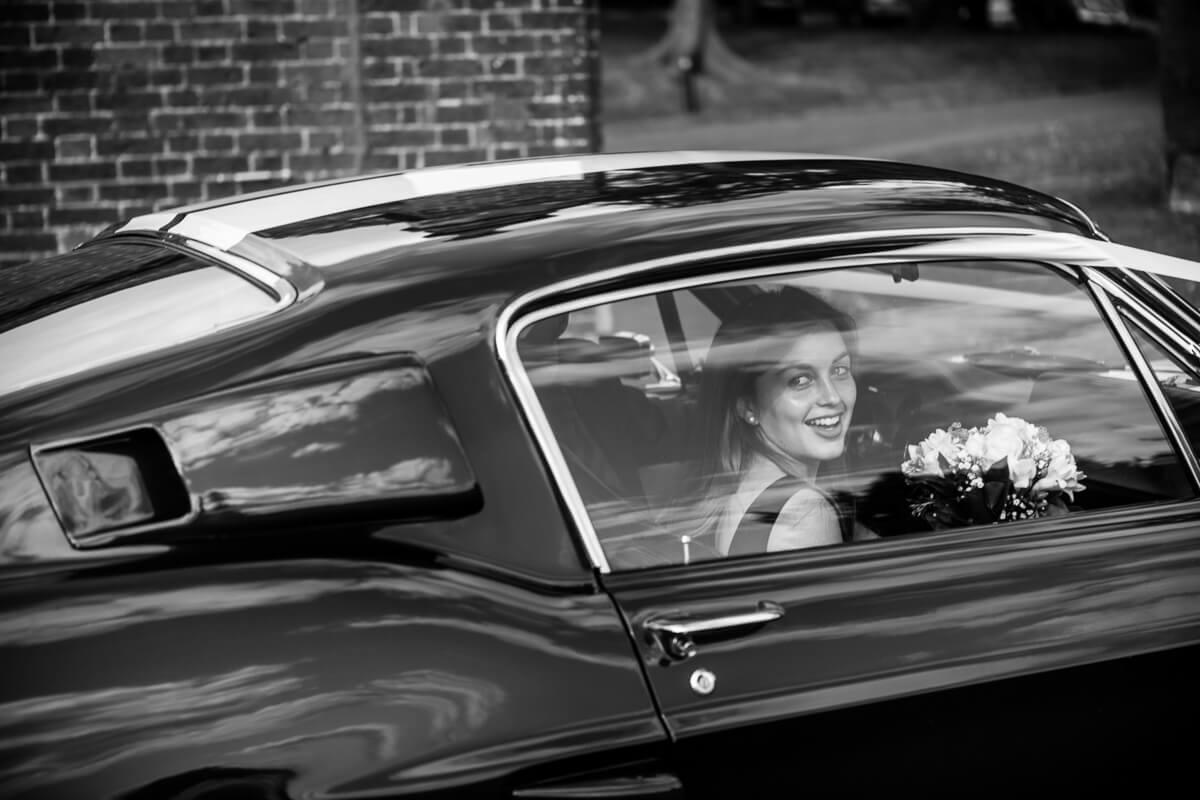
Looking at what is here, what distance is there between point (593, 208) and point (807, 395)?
546 mm

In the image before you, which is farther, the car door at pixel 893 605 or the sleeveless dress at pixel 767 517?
the sleeveless dress at pixel 767 517

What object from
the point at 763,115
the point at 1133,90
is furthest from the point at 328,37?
the point at 1133,90

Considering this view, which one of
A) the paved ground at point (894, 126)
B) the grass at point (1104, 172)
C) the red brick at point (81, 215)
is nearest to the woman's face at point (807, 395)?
the red brick at point (81, 215)

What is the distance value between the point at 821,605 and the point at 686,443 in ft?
1.58

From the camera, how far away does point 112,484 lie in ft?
6.89

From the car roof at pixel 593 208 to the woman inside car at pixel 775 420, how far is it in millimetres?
217

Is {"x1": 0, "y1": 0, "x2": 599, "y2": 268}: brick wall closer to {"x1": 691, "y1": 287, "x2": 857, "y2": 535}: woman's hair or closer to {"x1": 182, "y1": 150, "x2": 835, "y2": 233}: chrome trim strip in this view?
{"x1": 182, "y1": 150, "x2": 835, "y2": 233}: chrome trim strip

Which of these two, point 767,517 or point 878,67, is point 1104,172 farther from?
point 767,517

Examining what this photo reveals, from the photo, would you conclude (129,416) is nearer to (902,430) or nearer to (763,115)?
(902,430)

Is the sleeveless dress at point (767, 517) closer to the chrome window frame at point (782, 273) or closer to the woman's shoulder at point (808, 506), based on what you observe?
the woman's shoulder at point (808, 506)

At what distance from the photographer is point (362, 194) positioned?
295 cm

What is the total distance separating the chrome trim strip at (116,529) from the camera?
206 centimetres

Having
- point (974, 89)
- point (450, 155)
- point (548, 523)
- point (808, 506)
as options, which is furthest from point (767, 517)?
point (974, 89)

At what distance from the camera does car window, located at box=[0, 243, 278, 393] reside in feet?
7.57
